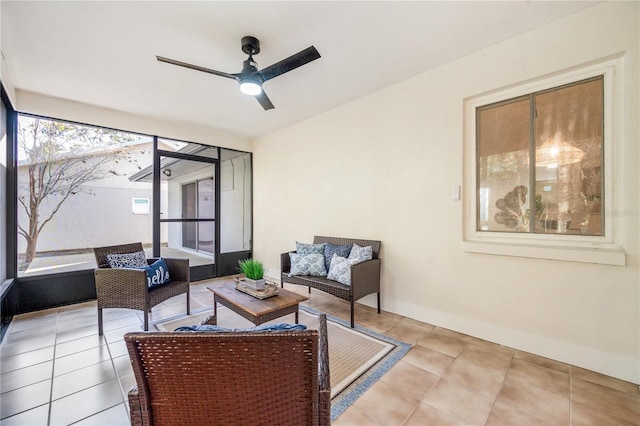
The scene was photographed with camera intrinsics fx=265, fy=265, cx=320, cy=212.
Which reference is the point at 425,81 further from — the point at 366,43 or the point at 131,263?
the point at 131,263

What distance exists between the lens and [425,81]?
2965 mm

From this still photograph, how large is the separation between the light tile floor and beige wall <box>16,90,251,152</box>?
2.65 meters

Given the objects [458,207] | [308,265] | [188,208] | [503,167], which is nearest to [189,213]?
[188,208]

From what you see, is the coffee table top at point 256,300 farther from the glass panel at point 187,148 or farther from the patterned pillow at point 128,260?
the glass panel at point 187,148

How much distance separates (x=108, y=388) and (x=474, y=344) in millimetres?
3001

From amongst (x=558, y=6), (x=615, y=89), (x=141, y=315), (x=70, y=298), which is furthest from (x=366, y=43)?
(x=70, y=298)

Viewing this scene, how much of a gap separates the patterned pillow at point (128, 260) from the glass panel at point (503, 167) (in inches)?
149

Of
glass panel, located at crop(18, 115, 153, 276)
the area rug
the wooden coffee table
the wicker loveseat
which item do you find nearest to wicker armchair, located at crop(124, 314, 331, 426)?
the area rug

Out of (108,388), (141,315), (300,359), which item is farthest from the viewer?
(141,315)

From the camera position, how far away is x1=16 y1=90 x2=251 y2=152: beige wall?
3330 millimetres

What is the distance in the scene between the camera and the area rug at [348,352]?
6.07ft

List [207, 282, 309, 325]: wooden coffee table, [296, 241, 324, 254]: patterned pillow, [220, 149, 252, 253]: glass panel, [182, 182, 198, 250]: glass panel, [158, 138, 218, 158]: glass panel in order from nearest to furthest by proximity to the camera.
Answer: [207, 282, 309, 325]: wooden coffee table → [296, 241, 324, 254]: patterned pillow → [158, 138, 218, 158]: glass panel → [182, 182, 198, 250]: glass panel → [220, 149, 252, 253]: glass panel

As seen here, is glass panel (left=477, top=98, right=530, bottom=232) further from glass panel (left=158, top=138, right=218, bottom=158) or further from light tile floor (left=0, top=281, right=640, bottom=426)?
glass panel (left=158, top=138, right=218, bottom=158)

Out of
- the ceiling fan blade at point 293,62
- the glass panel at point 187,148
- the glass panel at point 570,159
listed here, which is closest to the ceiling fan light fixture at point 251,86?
the ceiling fan blade at point 293,62
